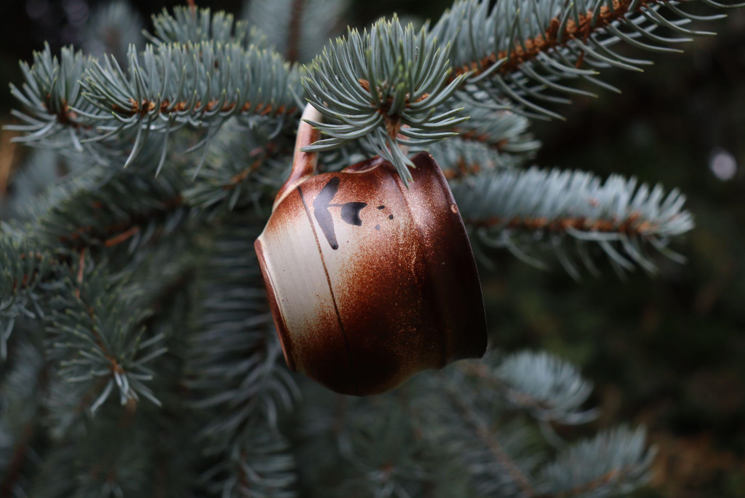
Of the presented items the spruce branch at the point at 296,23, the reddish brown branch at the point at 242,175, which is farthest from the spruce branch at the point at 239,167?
the spruce branch at the point at 296,23

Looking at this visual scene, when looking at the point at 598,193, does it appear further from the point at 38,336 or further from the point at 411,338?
the point at 38,336

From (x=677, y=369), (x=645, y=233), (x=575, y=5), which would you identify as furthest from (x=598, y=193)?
(x=677, y=369)

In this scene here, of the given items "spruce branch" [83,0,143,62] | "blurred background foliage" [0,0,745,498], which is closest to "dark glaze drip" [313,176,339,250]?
"spruce branch" [83,0,143,62]

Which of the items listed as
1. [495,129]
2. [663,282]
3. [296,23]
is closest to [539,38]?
[495,129]

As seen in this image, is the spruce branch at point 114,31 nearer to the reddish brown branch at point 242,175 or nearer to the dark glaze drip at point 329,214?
the reddish brown branch at point 242,175

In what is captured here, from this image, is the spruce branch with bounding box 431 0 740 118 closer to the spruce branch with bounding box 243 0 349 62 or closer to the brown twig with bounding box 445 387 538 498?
the spruce branch with bounding box 243 0 349 62

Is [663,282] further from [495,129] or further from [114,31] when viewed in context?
[114,31]
